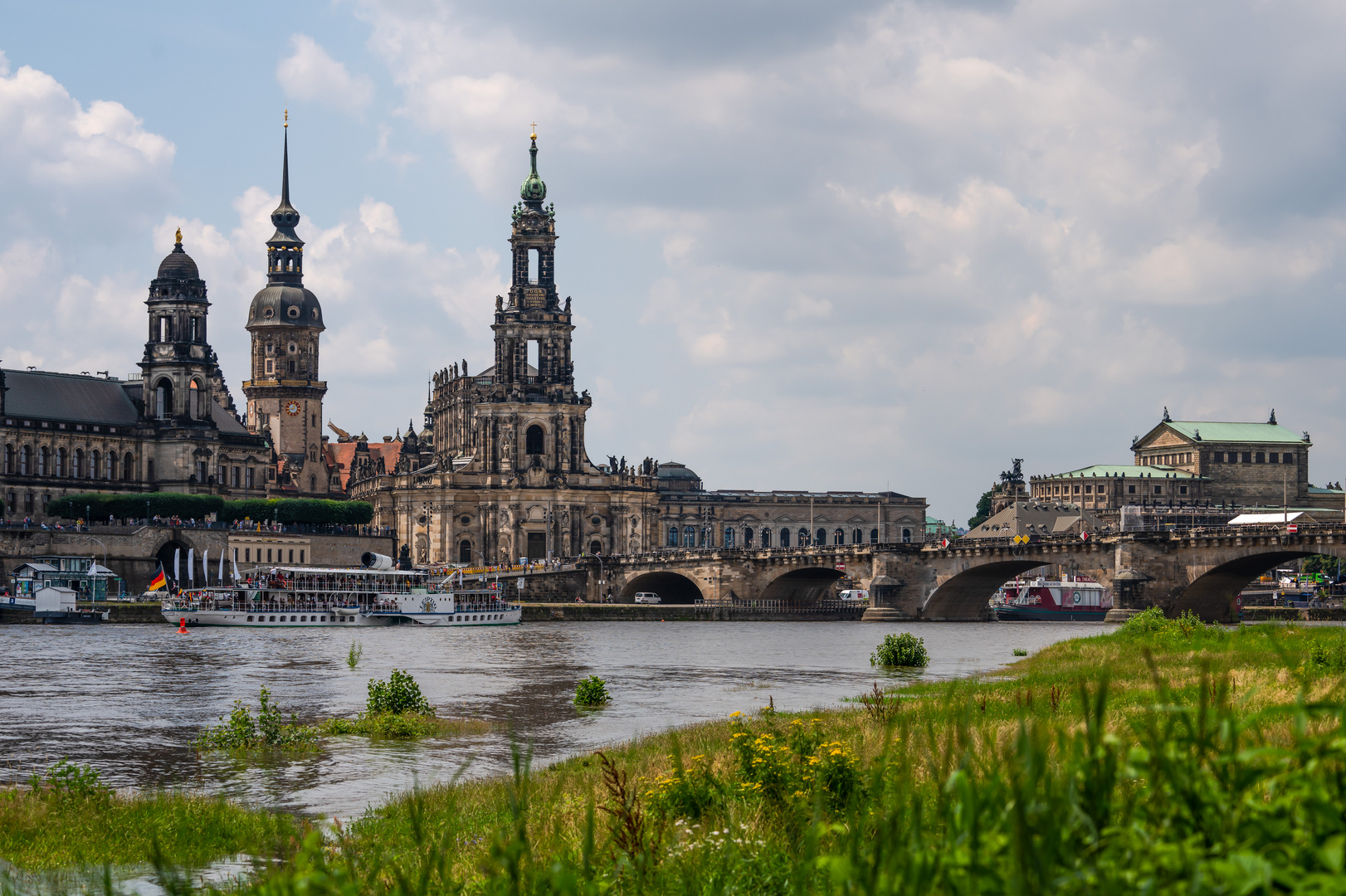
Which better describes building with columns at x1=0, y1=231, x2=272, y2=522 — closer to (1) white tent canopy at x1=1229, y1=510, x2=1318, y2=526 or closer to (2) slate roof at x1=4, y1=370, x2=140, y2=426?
(2) slate roof at x1=4, y1=370, x2=140, y2=426

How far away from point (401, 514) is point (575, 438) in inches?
744

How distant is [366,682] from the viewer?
44.7 meters

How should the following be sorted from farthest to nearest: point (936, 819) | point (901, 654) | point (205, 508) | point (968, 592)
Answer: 1. point (205, 508)
2. point (968, 592)
3. point (901, 654)
4. point (936, 819)

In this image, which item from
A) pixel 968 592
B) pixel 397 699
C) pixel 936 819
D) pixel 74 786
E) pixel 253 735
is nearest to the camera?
pixel 936 819

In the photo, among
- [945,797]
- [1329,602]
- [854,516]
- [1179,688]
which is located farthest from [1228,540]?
[854,516]

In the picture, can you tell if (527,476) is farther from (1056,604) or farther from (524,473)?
(1056,604)

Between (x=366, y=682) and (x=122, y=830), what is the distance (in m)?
28.6

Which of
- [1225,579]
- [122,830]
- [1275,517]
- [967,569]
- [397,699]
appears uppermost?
[1275,517]

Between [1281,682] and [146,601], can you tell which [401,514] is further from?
[1281,682]

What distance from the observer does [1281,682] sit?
2248 cm

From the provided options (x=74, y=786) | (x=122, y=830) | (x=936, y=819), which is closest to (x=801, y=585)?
(x=74, y=786)

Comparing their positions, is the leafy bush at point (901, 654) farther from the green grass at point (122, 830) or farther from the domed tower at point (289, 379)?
the domed tower at point (289, 379)

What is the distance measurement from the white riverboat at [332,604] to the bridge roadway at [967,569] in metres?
18.7

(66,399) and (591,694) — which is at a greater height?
(66,399)
